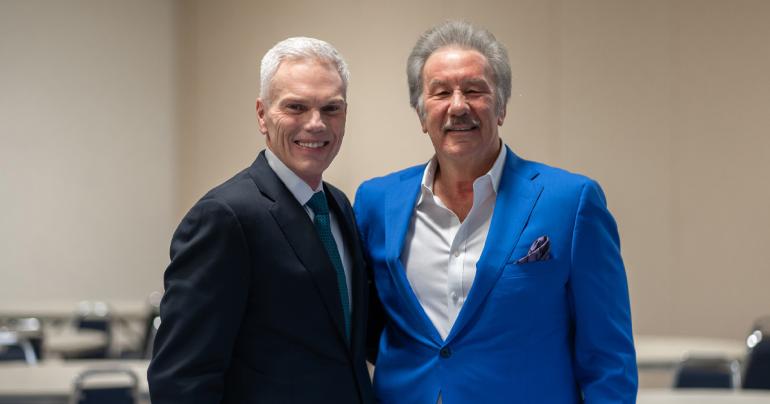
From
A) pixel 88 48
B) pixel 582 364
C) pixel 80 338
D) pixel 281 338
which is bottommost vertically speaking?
pixel 80 338

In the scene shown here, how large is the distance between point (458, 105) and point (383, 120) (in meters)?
5.63

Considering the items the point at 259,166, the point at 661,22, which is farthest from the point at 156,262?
the point at 259,166

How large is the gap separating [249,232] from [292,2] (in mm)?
6597

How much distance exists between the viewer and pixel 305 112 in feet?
7.35

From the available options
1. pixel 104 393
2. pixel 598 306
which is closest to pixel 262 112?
pixel 598 306

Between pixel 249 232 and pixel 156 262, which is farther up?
pixel 249 232

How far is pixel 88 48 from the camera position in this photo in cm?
946

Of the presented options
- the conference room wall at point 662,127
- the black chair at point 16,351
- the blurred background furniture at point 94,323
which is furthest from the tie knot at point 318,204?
the blurred background furniture at point 94,323

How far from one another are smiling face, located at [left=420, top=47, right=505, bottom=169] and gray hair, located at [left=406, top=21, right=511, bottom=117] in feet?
0.06

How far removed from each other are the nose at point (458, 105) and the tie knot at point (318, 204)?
14.9 inches

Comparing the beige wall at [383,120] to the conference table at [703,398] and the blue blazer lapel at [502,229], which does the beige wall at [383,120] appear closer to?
the conference table at [703,398]

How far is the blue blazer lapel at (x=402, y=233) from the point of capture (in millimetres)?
2414

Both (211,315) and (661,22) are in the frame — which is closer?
(211,315)

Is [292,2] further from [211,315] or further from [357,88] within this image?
[211,315]
